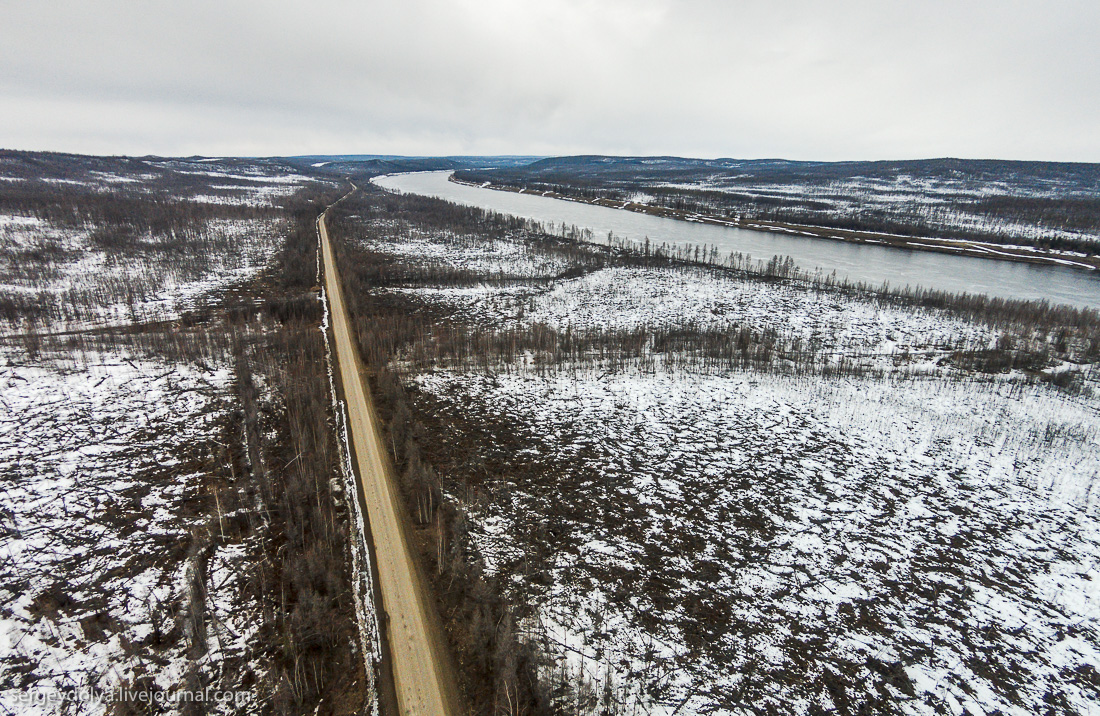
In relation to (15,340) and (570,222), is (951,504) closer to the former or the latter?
(15,340)

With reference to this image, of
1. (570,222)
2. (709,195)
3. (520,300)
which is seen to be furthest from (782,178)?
(520,300)

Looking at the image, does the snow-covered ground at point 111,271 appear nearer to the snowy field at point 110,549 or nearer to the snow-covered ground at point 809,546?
the snowy field at point 110,549

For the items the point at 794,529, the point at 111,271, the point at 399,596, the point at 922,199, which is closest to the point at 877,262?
the point at 794,529

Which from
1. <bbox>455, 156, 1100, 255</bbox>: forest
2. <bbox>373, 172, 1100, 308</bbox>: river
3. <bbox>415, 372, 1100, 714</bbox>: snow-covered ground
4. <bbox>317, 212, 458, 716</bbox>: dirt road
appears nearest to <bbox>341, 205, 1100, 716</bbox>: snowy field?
<bbox>415, 372, 1100, 714</bbox>: snow-covered ground

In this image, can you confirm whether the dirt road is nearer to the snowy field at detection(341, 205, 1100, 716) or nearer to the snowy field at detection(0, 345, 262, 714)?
the snowy field at detection(341, 205, 1100, 716)

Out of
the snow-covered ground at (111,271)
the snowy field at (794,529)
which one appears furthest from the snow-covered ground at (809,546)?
the snow-covered ground at (111,271)

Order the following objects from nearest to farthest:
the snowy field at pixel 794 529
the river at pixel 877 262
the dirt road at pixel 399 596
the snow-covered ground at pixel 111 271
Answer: the dirt road at pixel 399 596 < the snowy field at pixel 794 529 < the snow-covered ground at pixel 111 271 < the river at pixel 877 262
